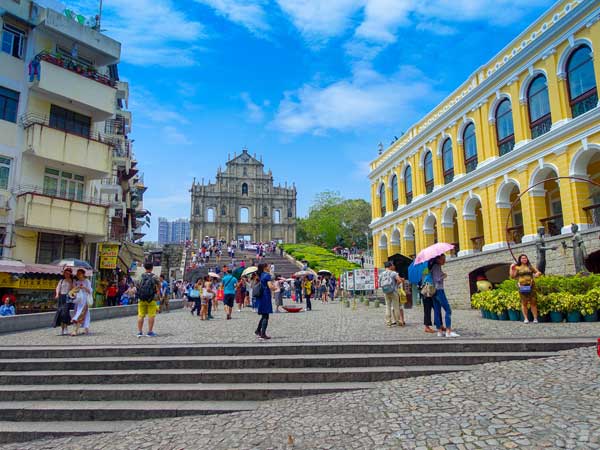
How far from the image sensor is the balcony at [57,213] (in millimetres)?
16203

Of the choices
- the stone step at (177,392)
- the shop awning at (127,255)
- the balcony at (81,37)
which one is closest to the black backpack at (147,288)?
the stone step at (177,392)

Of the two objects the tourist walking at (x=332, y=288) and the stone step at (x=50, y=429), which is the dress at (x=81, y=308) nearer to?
the stone step at (x=50, y=429)

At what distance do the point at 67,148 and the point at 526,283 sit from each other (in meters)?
18.0

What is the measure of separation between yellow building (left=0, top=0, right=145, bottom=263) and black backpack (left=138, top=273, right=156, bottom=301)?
997cm

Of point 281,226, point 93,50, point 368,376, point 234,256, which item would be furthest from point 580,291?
point 281,226

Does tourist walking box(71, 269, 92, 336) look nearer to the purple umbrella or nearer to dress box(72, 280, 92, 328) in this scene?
dress box(72, 280, 92, 328)

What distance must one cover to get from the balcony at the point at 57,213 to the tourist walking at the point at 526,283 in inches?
659

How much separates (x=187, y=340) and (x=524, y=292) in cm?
788

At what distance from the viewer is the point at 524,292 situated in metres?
9.91

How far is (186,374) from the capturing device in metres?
6.22

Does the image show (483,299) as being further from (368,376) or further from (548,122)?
(548,122)

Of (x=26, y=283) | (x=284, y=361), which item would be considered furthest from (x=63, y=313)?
(x=26, y=283)

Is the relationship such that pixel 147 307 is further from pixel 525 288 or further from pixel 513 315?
pixel 513 315

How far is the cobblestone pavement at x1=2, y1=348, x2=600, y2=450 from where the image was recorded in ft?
13.4
